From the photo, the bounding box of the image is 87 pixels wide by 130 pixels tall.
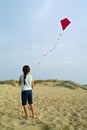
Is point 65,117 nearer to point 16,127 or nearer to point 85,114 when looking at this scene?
point 85,114

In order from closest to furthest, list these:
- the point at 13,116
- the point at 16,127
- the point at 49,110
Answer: the point at 16,127, the point at 13,116, the point at 49,110

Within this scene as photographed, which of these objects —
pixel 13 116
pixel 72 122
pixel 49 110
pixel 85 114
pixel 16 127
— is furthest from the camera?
pixel 49 110

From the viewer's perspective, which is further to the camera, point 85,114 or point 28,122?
point 85,114

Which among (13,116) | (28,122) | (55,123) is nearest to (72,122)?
(55,123)

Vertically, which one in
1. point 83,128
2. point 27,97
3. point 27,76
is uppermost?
point 27,76

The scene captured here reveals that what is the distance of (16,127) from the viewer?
7.30 metres

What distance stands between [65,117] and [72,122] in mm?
644

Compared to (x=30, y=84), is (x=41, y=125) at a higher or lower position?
lower

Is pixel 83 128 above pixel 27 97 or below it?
below

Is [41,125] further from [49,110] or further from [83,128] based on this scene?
[49,110]

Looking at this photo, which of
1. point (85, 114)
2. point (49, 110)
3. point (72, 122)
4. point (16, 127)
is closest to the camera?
point (16, 127)

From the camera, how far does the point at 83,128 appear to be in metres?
7.38

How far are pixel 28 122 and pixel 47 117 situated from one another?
899 millimetres

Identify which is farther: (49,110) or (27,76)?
(49,110)
